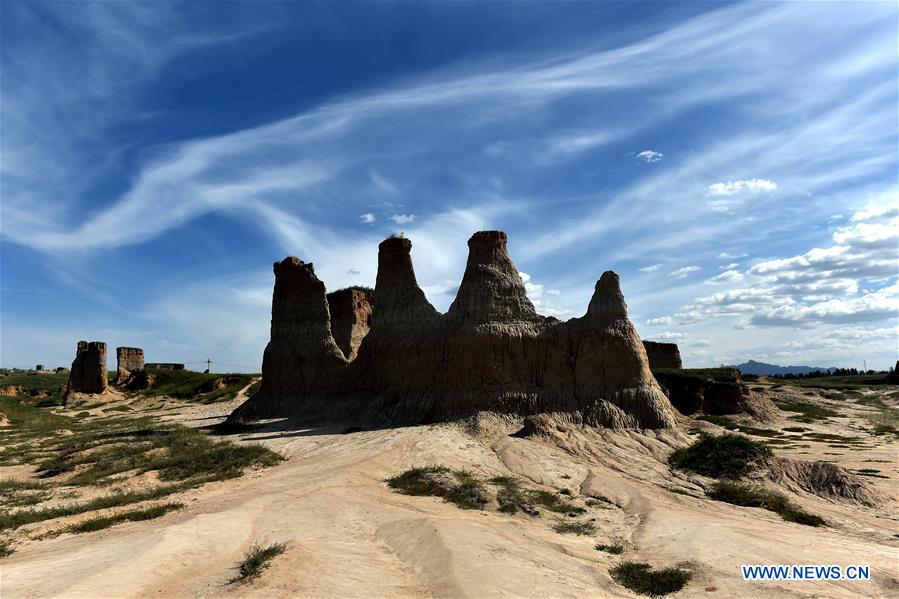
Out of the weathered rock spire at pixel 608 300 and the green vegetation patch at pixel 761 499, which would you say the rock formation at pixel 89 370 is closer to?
the weathered rock spire at pixel 608 300

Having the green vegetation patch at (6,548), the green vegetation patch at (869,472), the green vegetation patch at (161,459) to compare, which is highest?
the green vegetation patch at (161,459)

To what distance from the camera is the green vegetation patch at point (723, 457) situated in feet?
50.7

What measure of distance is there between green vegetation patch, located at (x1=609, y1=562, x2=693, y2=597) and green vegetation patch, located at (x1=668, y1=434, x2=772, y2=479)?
26.3ft

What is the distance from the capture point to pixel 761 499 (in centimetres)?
1317

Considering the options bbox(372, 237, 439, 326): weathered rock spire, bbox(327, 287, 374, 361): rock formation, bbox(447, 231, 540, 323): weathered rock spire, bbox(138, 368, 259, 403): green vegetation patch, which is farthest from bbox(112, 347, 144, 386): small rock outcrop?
bbox(447, 231, 540, 323): weathered rock spire

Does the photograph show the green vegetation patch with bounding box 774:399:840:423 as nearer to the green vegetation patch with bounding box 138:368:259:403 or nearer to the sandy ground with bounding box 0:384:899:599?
the sandy ground with bounding box 0:384:899:599

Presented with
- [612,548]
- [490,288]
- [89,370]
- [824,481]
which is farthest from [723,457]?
[89,370]

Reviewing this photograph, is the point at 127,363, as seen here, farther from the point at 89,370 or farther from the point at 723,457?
→ the point at 723,457

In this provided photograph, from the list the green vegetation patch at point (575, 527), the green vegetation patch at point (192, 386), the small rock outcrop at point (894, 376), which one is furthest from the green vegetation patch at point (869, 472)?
the small rock outcrop at point (894, 376)

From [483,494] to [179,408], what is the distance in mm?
40405

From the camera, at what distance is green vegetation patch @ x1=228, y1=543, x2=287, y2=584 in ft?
24.1

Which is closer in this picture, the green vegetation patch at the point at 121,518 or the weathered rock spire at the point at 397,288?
the green vegetation patch at the point at 121,518

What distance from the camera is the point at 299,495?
1270cm

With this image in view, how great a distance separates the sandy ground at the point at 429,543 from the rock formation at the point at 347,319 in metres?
18.8
